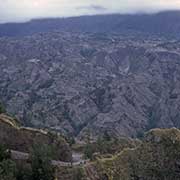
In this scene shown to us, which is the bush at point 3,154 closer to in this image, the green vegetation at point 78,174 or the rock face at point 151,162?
the green vegetation at point 78,174

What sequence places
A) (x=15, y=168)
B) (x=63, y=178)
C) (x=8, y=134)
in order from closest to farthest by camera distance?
1. (x=15, y=168)
2. (x=63, y=178)
3. (x=8, y=134)

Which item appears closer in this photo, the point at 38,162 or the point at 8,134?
the point at 38,162

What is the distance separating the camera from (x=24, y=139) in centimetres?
7031

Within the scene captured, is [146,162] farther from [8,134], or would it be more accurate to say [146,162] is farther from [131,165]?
[8,134]

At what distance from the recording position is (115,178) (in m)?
58.4

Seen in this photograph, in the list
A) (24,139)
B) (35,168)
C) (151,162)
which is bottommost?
(24,139)

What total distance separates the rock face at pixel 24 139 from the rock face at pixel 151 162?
11066mm

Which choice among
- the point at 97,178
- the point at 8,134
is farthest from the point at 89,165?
the point at 8,134

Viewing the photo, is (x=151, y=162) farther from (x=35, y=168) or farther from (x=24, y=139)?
(x=24, y=139)

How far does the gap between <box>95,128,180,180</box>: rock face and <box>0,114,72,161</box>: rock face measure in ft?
36.3

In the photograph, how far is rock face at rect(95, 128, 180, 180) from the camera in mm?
59344

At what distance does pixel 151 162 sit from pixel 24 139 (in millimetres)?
18967

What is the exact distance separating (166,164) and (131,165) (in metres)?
3.98

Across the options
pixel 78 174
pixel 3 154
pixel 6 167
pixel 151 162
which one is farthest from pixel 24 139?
pixel 151 162
